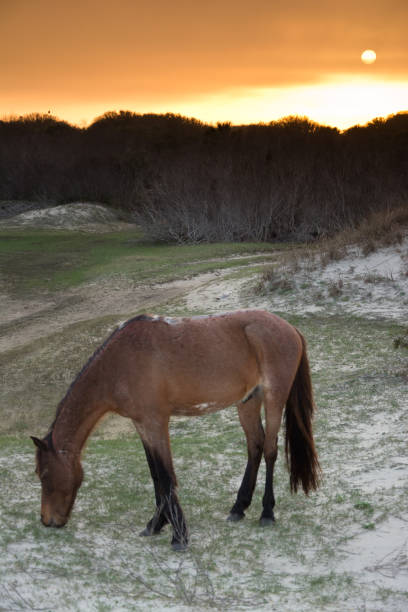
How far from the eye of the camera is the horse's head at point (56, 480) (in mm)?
4586

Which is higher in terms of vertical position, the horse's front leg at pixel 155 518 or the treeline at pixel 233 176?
the treeline at pixel 233 176

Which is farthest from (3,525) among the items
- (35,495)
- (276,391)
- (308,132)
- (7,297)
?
(308,132)

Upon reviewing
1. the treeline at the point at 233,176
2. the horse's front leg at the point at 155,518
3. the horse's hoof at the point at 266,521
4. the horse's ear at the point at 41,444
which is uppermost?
the treeline at the point at 233,176

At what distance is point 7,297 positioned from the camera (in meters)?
19.2

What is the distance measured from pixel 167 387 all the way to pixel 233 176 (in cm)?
2882

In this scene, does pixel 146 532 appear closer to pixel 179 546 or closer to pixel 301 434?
pixel 179 546

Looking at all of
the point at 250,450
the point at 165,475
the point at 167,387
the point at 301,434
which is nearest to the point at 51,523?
the point at 165,475

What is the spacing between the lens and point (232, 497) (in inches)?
221

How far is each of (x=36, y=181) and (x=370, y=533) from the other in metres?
51.4

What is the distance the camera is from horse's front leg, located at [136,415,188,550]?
463 centimetres

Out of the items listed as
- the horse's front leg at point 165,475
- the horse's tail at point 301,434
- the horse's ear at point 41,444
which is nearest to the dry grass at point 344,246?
the horse's tail at point 301,434

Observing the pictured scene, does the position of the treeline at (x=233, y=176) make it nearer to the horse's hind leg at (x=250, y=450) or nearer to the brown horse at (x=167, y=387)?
the horse's hind leg at (x=250, y=450)

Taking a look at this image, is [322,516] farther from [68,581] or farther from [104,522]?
[68,581]

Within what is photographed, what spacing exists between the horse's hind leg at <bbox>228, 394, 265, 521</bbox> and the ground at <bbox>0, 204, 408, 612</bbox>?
0.41ft
